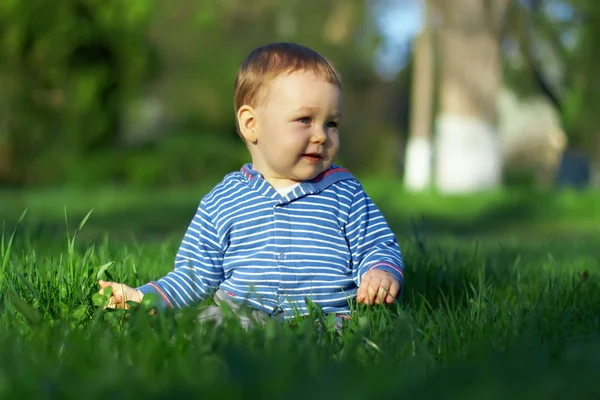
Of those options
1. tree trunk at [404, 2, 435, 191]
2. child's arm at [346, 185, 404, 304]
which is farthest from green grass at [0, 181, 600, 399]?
tree trunk at [404, 2, 435, 191]

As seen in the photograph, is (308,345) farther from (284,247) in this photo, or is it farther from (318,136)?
(318,136)

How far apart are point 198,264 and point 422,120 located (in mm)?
16335

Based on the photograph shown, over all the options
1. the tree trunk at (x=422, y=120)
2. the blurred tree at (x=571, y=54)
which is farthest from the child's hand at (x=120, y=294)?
the blurred tree at (x=571, y=54)

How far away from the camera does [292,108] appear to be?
304 centimetres

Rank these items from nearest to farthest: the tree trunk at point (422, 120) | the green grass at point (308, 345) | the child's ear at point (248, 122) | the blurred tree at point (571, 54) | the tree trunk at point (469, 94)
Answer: the green grass at point (308, 345)
the child's ear at point (248, 122)
the tree trunk at point (469, 94)
the blurred tree at point (571, 54)
the tree trunk at point (422, 120)

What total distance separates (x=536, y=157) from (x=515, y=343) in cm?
4245

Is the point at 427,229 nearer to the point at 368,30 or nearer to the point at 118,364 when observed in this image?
the point at 118,364

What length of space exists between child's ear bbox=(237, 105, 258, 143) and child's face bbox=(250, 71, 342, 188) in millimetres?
39

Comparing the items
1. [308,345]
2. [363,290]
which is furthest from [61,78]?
[308,345]

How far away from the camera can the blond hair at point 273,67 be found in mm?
3061

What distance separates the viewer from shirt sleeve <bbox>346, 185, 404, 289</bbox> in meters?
3.04

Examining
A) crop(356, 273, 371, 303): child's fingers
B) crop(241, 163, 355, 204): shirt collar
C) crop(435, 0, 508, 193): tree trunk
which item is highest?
crop(435, 0, 508, 193): tree trunk

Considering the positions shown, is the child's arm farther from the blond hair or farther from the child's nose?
the blond hair

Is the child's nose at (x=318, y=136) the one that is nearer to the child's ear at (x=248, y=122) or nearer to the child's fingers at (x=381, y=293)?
the child's ear at (x=248, y=122)
